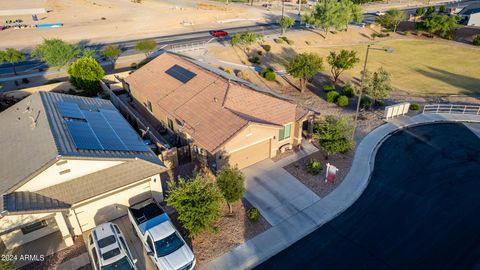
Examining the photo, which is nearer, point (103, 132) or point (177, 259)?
point (177, 259)

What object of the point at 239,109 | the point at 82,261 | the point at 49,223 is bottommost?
the point at 82,261

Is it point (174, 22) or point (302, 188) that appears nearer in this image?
point (302, 188)

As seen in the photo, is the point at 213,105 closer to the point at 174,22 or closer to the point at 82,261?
the point at 82,261

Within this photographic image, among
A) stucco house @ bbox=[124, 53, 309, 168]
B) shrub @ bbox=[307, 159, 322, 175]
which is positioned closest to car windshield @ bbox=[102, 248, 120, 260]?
stucco house @ bbox=[124, 53, 309, 168]

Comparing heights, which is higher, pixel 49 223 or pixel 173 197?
pixel 173 197

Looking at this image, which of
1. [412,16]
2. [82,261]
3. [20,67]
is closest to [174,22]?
[20,67]

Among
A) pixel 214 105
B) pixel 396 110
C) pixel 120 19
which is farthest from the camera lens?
pixel 120 19

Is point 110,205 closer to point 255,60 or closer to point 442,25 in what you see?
point 255,60

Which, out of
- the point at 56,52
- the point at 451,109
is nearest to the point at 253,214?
the point at 451,109
